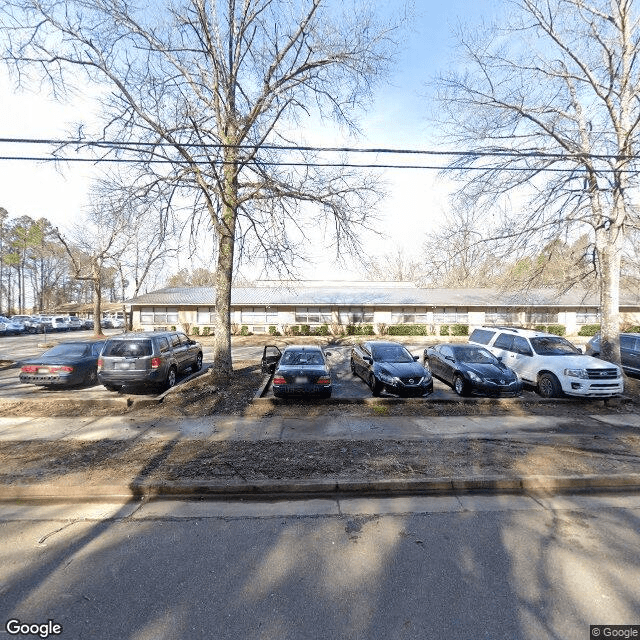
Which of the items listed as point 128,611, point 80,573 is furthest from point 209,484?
point 128,611

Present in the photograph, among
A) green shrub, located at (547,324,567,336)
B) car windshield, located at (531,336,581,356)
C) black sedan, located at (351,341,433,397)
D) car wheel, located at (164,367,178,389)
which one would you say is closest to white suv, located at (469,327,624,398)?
car windshield, located at (531,336,581,356)

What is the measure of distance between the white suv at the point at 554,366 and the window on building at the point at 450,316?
16658 mm

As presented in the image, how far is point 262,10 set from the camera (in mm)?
10344

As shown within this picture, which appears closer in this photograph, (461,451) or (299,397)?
(461,451)

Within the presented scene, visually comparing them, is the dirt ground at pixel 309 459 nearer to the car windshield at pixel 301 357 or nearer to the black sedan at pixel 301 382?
the black sedan at pixel 301 382

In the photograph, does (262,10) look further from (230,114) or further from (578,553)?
(578,553)

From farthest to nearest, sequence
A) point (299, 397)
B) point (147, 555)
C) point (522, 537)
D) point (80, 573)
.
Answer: point (299, 397), point (522, 537), point (147, 555), point (80, 573)

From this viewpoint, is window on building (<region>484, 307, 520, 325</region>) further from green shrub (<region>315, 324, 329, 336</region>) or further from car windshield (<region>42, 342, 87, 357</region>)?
car windshield (<region>42, 342, 87, 357</region>)

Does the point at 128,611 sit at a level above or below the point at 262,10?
below

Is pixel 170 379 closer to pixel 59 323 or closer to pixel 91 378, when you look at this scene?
pixel 91 378

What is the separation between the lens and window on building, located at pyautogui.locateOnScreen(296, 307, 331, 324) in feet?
93.7

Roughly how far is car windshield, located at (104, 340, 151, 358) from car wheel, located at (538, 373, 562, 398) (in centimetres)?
1105

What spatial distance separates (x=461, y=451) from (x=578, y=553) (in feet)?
8.27

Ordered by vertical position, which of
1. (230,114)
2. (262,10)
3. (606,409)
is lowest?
(606,409)
